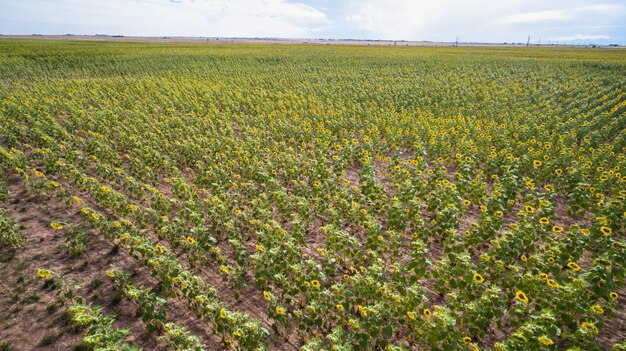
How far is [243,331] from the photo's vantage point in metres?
4.30

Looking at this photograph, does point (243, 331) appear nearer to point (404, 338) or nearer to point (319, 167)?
point (404, 338)

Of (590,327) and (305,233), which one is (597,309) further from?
(305,233)

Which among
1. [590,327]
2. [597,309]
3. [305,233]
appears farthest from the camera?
[305,233]

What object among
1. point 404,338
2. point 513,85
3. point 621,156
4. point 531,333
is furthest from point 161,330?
point 513,85

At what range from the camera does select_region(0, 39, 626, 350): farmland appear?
4805mm

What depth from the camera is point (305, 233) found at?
25.2 ft

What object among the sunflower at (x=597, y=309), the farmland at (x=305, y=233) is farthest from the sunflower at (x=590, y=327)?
the sunflower at (x=597, y=309)

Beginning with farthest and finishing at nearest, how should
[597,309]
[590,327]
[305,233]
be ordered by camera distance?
[305,233]
[597,309]
[590,327]

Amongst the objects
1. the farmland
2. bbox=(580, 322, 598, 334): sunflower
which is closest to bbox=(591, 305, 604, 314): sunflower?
the farmland

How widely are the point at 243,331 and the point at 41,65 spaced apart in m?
42.0

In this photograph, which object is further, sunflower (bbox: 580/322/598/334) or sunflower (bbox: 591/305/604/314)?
sunflower (bbox: 591/305/604/314)

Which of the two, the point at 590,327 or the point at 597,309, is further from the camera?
the point at 597,309

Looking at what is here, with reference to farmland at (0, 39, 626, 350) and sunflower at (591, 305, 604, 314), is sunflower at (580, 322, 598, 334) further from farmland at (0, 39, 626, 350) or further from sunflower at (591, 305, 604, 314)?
sunflower at (591, 305, 604, 314)

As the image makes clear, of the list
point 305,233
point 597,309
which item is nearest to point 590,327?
point 597,309
